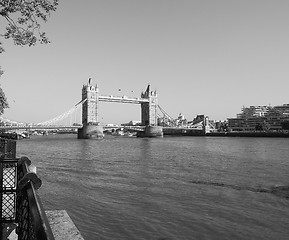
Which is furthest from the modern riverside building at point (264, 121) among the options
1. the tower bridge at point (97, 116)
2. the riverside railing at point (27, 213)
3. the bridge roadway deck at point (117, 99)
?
the riverside railing at point (27, 213)

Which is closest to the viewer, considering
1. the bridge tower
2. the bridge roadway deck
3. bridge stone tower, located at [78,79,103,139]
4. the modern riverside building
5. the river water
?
the river water

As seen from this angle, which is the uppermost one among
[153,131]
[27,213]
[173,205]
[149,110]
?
[149,110]

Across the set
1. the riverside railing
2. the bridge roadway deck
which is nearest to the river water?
the riverside railing

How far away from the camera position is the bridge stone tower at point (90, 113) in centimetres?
9641

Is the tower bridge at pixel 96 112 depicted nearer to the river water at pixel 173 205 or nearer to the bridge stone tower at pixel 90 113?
the bridge stone tower at pixel 90 113

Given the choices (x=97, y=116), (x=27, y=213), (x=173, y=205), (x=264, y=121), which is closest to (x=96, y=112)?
(x=97, y=116)

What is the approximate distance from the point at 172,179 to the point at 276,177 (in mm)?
6352

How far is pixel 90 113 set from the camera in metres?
109

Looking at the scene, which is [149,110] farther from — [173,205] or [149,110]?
[173,205]

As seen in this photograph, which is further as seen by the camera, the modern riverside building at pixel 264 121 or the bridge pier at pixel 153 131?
the modern riverside building at pixel 264 121

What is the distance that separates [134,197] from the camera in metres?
12.4

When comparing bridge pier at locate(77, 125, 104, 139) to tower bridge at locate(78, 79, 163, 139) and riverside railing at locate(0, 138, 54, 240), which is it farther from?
riverside railing at locate(0, 138, 54, 240)

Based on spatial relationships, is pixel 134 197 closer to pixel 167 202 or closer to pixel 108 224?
pixel 167 202

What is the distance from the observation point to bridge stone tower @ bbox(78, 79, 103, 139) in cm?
9641
